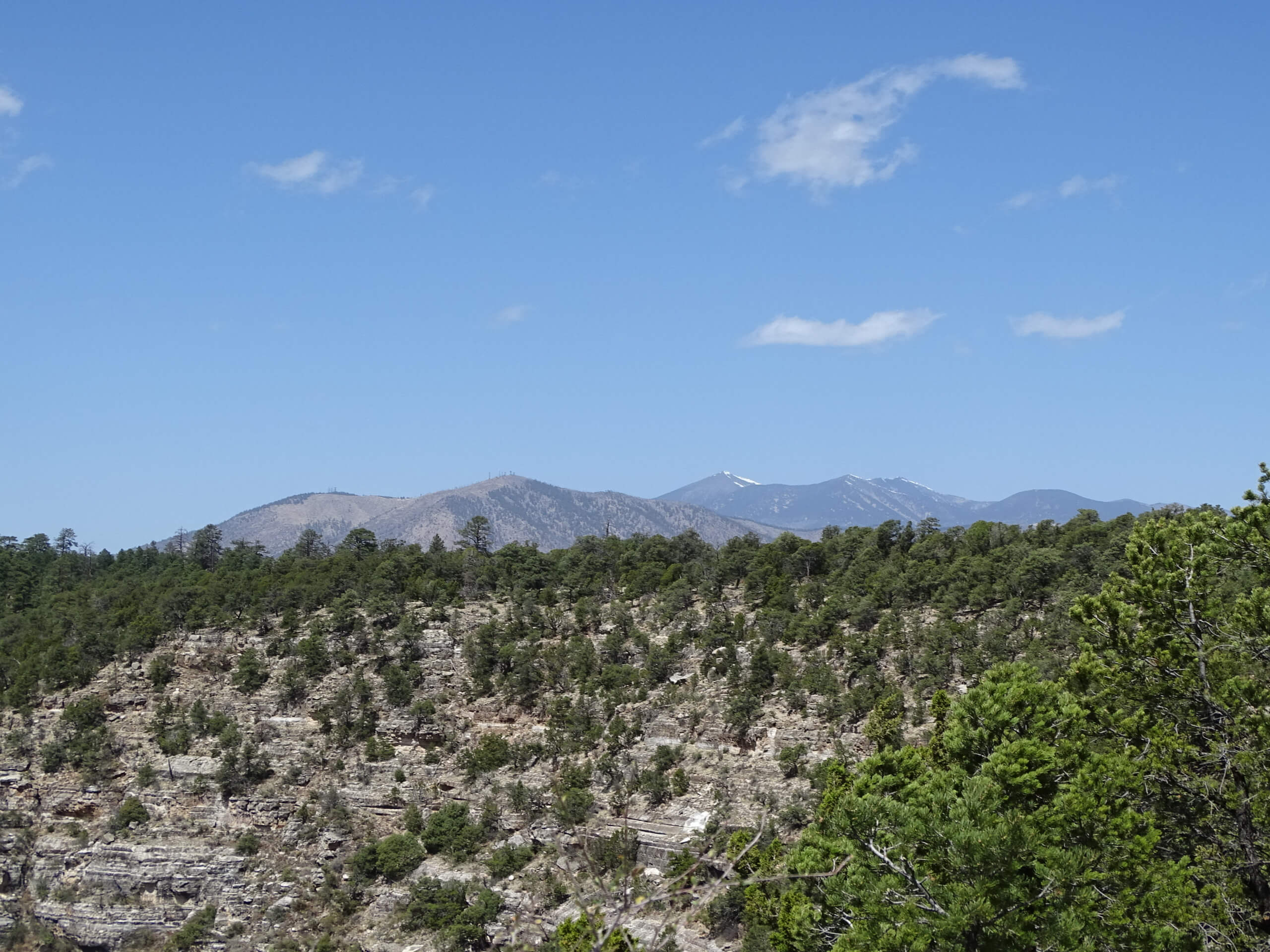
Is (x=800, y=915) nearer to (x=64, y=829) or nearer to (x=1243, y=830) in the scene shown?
(x=1243, y=830)

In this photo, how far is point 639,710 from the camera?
8294cm

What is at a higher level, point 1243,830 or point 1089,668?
point 1089,668

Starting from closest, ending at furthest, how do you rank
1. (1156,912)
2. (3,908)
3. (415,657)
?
(1156,912) → (3,908) → (415,657)

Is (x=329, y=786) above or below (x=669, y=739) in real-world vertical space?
below

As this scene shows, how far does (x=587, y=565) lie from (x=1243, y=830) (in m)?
92.8

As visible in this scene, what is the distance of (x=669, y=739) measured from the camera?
78.8m

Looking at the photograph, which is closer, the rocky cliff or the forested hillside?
the forested hillside

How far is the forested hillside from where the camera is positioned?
24.1m

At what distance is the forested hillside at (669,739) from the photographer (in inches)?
950

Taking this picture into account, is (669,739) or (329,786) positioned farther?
(329,786)

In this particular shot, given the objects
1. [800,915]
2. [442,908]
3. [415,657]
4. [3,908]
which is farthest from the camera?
[415,657]

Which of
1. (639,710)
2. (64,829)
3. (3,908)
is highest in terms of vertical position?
(639,710)

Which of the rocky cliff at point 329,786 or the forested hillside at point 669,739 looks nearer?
the forested hillside at point 669,739

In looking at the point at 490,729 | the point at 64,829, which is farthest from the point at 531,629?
the point at 64,829
